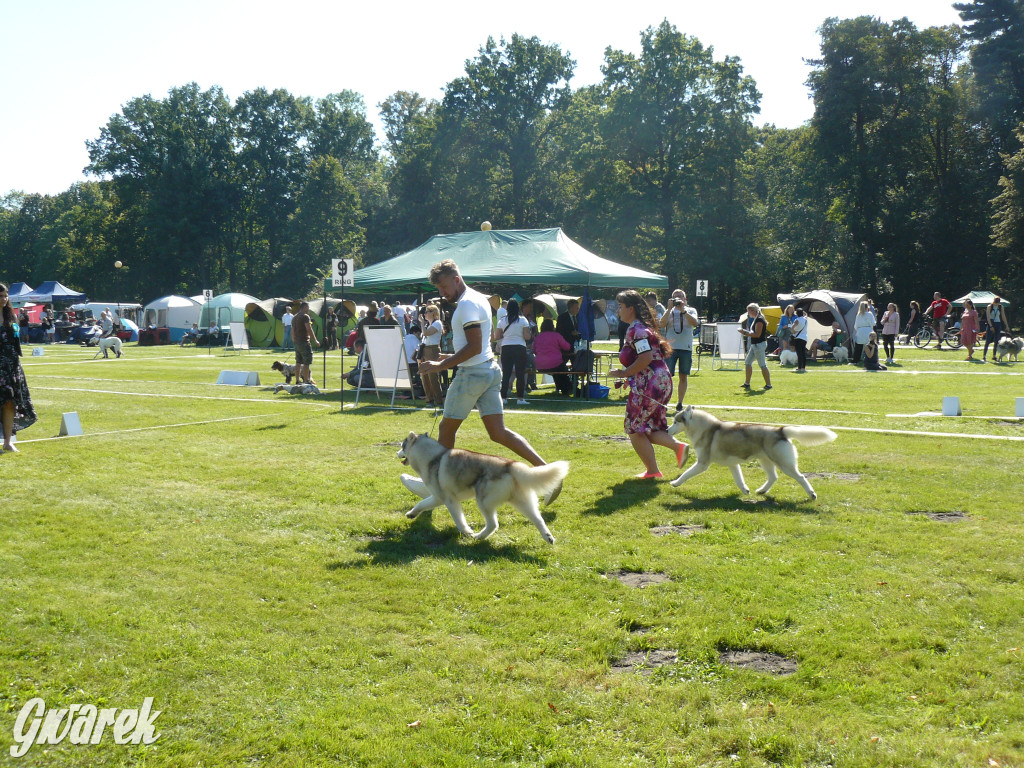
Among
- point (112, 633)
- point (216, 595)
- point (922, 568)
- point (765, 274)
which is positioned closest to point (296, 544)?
point (216, 595)

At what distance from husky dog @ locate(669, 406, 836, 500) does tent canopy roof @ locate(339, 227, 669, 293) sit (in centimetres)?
970

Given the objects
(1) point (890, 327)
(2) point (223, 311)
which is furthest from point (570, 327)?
(2) point (223, 311)

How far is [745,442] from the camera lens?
7156mm

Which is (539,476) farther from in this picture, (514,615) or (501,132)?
(501,132)

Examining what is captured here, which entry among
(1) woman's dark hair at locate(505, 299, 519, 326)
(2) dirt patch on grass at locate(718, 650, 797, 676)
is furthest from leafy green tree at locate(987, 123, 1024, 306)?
(2) dirt patch on grass at locate(718, 650, 797, 676)

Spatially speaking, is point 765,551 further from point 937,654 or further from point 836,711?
point 836,711

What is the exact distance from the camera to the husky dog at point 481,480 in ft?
18.6

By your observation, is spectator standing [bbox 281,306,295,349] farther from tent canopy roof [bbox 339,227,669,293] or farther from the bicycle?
the bicycle

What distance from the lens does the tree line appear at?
4838 centimetres

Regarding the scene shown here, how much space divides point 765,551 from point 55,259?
92.3 meters

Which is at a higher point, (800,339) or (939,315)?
(939,315)

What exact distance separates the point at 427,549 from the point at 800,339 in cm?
1943

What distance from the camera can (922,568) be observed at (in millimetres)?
5285

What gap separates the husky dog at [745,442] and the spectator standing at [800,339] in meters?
16.0
